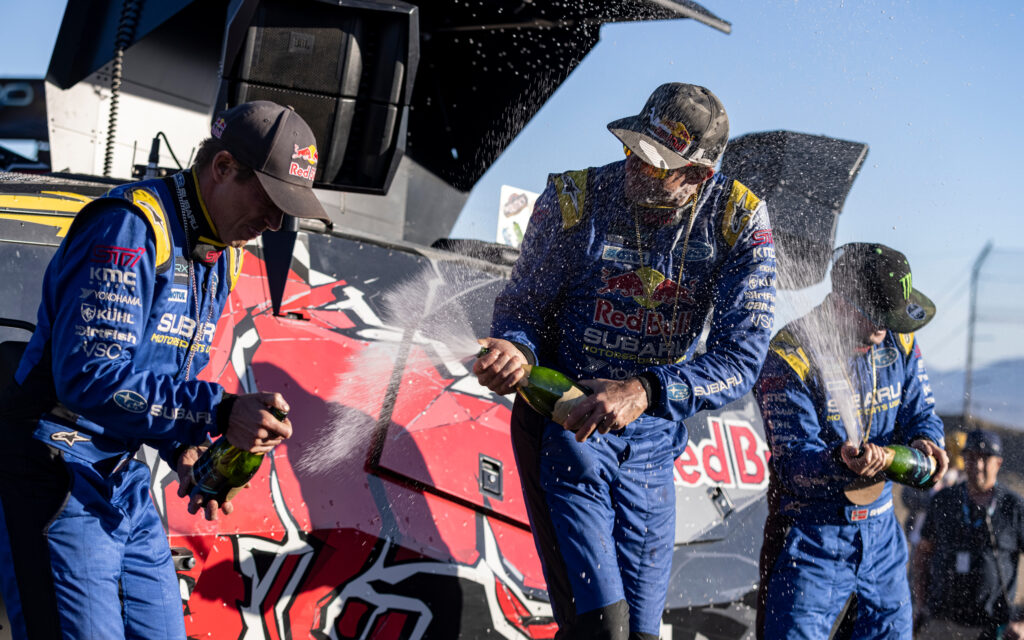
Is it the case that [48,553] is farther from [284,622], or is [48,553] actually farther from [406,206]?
[406,206]

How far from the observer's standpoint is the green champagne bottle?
3715 millimetres

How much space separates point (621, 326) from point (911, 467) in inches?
59.4

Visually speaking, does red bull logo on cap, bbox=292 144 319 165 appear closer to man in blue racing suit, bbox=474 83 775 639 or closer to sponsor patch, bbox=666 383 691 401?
man in blue racing suit, bbox=474 83 775 639

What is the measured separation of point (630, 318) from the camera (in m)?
3.22

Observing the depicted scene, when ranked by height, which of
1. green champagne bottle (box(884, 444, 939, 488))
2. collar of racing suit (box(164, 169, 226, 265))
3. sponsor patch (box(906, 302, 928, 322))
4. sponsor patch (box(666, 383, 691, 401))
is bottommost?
green champagne bottle (box(884, 444, 939, 488))

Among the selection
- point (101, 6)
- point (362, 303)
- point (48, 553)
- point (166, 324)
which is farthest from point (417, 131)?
point (48, 553)

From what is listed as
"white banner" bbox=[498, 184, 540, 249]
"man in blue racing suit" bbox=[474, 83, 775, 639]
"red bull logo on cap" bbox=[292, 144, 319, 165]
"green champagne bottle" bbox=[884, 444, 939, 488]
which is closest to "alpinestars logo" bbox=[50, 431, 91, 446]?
"red bull logo on cap" bbox=[292, 144, 319, 165]

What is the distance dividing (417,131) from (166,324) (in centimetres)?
477

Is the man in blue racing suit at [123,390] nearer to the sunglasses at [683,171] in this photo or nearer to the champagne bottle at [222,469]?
the champagne bottle at [222,469]

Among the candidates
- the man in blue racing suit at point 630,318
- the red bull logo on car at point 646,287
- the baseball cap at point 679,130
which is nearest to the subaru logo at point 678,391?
the man in blue racing suit at point 630,318

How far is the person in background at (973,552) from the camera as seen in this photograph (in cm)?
660

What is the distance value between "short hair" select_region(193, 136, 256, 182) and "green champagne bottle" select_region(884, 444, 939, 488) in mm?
2788

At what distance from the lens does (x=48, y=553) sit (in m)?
2.23

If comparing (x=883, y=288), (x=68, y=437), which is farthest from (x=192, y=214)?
(x=883, y=288)
